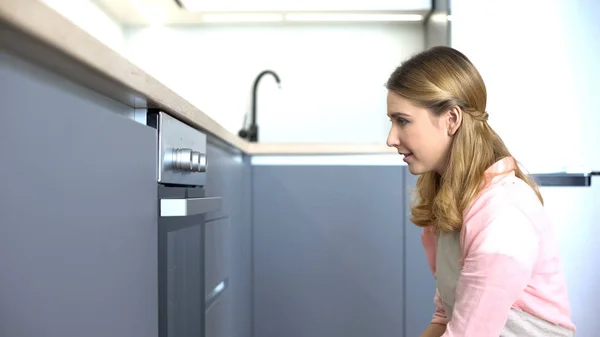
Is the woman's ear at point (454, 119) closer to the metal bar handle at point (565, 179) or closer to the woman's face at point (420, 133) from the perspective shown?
the woman's face at point (420, 133)

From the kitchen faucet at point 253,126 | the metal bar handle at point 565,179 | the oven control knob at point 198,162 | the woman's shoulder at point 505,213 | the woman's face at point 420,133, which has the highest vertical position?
the kitchen faucet at point 253,126

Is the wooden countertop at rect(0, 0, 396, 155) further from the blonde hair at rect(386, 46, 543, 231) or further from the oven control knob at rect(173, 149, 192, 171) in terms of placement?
the blonde hair at rect(386, 46, 543, 231)

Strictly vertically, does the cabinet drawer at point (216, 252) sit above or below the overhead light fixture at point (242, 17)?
below

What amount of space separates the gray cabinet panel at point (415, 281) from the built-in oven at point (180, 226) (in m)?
1.09

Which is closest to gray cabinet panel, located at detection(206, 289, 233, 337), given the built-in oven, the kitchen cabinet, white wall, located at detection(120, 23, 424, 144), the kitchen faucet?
the kitchen cabinet

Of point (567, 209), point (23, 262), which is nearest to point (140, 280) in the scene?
point (23, 262)

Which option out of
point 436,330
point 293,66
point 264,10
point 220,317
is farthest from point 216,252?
point 293,66

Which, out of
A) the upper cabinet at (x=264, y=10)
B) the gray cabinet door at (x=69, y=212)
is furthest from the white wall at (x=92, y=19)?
the gray cabinet door at (x=69, y=212)

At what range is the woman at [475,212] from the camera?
1036 mm

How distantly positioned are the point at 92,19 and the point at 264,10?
692 millimetres

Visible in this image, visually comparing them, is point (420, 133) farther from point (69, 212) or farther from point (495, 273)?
point (69, 212)

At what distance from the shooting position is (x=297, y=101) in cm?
287

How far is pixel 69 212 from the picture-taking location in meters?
0.70

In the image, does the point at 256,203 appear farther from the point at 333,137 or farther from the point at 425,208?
the point at 425,208
